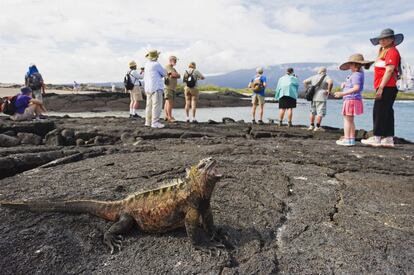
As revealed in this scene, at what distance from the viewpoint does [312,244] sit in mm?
3008

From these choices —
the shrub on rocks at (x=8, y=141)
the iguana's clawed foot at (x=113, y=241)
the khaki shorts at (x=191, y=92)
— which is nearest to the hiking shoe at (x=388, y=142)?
the khaki shorts at (x=191, y=92)

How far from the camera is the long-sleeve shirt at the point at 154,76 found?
914 centimetres

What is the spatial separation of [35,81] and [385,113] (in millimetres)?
10923

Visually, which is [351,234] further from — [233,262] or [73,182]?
[73,182]

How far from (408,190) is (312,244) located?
7.58 ft

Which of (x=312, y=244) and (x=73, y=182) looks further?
(x=73, y=182)

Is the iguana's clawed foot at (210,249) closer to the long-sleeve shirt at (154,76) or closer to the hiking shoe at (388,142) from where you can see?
the hiking shoe at (388,142)

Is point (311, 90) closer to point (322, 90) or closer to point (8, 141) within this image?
point (322, 90)

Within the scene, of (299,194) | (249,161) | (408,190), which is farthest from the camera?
(249,161)

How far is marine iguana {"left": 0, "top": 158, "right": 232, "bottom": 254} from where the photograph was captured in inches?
114

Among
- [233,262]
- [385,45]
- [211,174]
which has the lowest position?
[233,262]

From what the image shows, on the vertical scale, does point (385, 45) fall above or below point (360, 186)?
above

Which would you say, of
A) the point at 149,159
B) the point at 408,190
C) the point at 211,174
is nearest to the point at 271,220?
the point at 211,174

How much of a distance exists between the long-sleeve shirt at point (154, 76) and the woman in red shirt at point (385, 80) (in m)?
5.09
